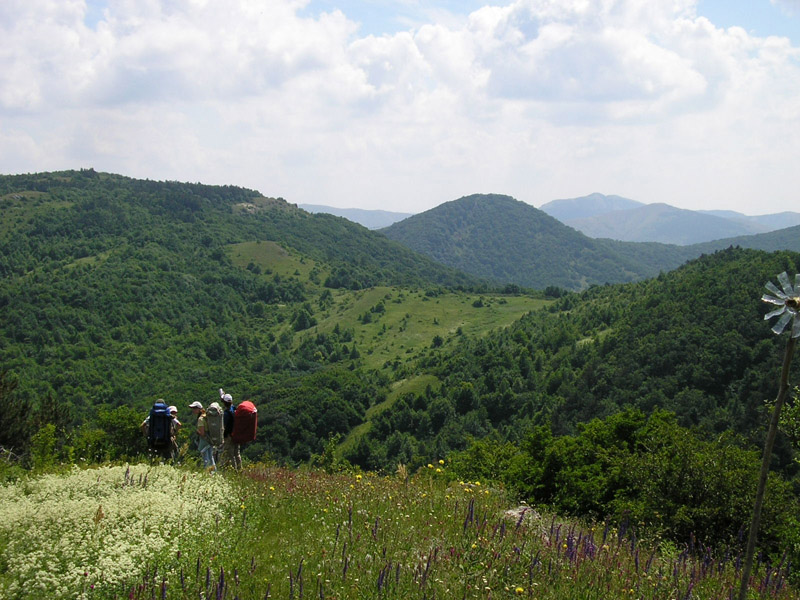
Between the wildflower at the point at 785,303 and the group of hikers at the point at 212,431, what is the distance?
29.8 feet

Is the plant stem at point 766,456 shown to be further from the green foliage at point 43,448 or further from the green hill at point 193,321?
the green hill at point 193,321

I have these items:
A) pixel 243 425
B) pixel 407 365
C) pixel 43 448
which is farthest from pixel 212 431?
pixel 407 365

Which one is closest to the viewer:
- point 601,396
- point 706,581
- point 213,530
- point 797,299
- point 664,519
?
point 797,299

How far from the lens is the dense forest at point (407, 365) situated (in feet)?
41.0

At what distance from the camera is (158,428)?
36.0 feet

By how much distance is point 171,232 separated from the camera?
651 ft

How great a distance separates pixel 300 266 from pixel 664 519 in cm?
19167

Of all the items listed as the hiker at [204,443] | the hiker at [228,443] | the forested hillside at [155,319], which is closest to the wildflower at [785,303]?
the hiker at [228,443]

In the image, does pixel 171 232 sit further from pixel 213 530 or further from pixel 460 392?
pixel 213 530

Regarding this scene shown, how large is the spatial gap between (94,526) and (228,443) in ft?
17.4

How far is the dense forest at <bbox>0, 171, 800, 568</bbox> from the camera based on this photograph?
492 inches

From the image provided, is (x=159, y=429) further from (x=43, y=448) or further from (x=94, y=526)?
(x=94, y=526)

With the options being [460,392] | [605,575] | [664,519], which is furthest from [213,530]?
[460,392]

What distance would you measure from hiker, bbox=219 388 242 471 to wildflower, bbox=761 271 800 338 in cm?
951
